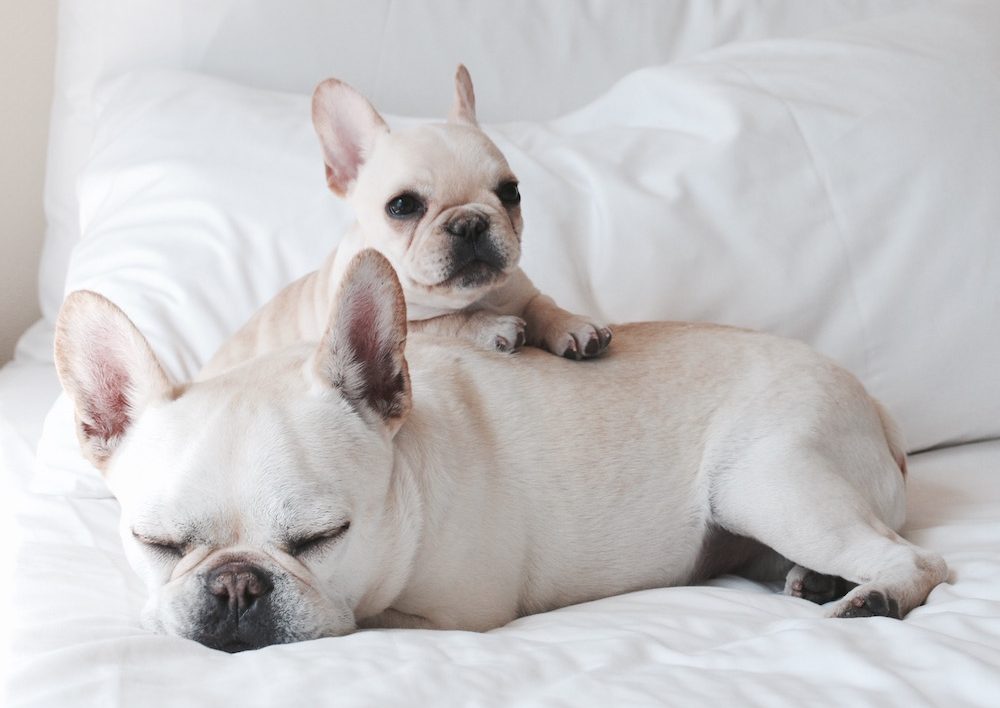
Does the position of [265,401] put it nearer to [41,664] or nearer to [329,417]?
[329,417]

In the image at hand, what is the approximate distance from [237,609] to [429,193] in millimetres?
624

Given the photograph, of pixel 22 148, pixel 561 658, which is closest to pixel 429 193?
pixel 561 658

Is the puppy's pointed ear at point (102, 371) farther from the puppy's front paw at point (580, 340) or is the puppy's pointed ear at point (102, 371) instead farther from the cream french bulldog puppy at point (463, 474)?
the puppy's front paw at point (580, 340)

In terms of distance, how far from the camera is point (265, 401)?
936 mm

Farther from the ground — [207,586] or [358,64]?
[358,64]

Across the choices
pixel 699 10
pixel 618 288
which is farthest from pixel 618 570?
pixel 699 10

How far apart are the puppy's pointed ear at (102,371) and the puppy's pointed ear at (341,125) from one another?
527 millimetres

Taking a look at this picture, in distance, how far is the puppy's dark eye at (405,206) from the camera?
1.35 meters

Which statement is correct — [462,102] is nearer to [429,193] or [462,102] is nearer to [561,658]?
[429,193]

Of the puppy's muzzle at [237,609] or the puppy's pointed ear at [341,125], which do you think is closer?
the puppy's muzzle at [237,609]

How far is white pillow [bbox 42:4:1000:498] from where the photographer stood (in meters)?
1.53

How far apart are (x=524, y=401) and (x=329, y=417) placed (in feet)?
0.85

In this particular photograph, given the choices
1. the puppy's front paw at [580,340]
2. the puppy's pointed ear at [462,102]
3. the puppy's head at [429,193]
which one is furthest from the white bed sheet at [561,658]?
the puppy's pointed ear at [462,102]

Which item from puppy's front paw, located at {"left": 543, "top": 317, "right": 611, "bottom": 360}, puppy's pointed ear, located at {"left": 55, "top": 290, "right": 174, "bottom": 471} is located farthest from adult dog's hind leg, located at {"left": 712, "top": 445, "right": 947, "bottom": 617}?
puppy's pointed ear, located at {"left": 55, "top": 290, "right": 174, "bottom": 471}
